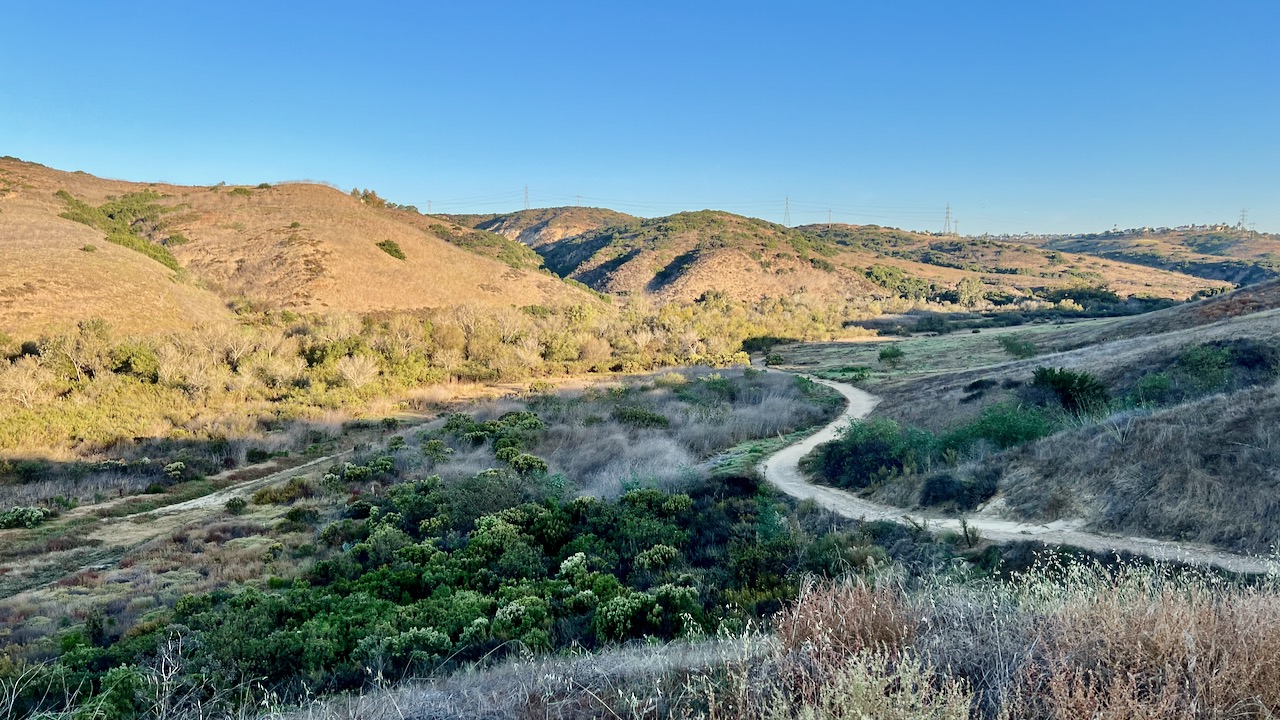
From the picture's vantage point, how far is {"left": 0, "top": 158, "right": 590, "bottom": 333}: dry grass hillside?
3259cm

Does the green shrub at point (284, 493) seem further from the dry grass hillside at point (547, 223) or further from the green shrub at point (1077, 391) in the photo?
the dry grass hillside at point (547, 223)

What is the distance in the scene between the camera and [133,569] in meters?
11.3

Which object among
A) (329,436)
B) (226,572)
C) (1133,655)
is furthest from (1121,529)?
(329,436)

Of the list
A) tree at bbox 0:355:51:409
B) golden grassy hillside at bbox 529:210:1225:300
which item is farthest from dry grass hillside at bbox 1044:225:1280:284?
tree at bbox 0:355:51:409

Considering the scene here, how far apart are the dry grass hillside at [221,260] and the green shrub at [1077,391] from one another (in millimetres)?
40104

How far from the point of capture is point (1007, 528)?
995cm

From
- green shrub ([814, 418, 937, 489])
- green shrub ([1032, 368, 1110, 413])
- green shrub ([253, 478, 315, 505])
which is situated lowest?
green shrub ([253, 478, 315, 505])

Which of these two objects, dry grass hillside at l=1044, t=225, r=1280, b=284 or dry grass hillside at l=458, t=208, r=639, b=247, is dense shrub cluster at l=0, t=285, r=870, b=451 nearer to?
dry grass hillside at l=458, t=208, r=639, b=247

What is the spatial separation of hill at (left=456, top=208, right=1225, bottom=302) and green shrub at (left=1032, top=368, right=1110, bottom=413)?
58.9m

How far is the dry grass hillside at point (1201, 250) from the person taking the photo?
326 feet

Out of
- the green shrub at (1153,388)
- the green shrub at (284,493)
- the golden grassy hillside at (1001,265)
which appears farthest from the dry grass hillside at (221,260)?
the golden grassy hillside at (1001,265)

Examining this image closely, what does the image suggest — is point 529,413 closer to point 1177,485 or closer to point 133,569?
point 133,569

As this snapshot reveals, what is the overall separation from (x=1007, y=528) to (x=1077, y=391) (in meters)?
10.6

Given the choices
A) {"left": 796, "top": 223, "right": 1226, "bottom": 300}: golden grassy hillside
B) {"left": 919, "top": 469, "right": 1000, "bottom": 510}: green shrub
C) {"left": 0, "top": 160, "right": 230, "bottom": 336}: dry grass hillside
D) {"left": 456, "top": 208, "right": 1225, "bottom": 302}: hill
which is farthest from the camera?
{"left": 796, "top": 223, "right": 1226, "bottom": 300}: golden grassy hillside
